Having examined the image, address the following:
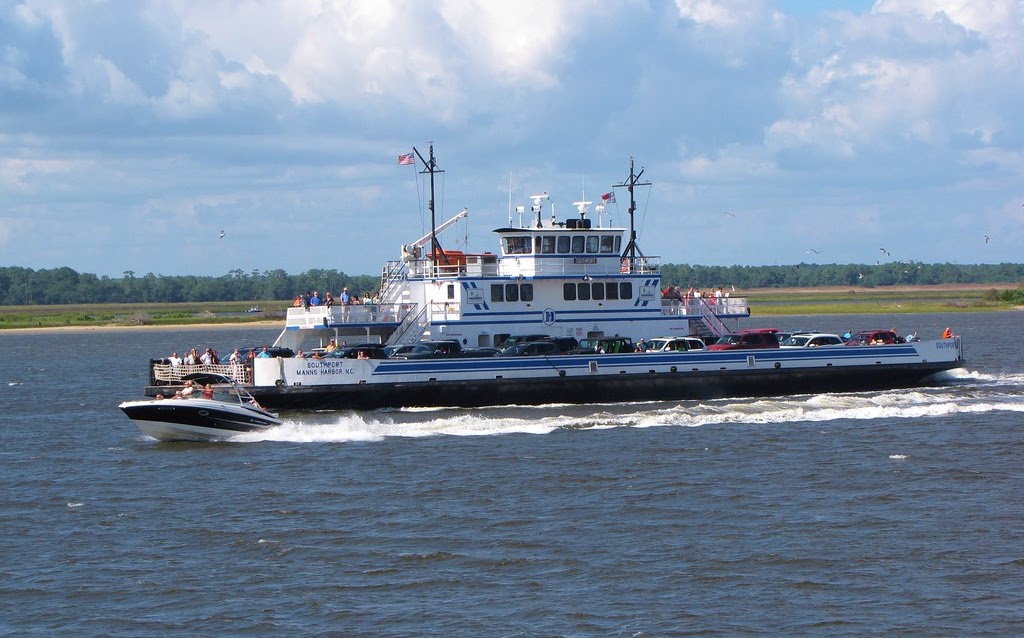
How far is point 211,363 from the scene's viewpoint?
3897 centimetres

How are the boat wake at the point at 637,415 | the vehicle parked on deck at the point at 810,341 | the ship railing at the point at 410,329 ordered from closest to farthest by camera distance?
1. the boat wake at the point at 637,415
2. the ship railing at the point at 410,329
3. the vehicle parked on deck at the point at 810,341

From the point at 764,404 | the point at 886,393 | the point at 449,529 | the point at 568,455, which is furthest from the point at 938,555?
the point at 886,393

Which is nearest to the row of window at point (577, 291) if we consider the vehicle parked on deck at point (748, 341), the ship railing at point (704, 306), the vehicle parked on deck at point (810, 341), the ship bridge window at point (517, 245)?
the ship bridge window at point (517, 245)

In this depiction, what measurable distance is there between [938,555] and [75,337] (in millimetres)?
112868

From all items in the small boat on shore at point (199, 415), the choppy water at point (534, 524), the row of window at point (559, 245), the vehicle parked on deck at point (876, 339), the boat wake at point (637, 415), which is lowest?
the choppy water at point (534, 524)

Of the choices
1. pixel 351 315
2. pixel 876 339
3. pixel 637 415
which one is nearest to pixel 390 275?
pixel 351 315

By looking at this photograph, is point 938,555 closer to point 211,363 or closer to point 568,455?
point 568,455

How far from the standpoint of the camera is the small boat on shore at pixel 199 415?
3409 cm

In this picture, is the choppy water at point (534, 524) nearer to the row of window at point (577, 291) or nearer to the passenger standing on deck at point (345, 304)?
the passenger standing on deck at point (345, 304)

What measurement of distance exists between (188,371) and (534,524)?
1760 centimetres

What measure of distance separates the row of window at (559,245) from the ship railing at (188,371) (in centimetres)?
969

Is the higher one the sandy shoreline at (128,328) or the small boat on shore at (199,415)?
the sandy shoreline at (128,328)

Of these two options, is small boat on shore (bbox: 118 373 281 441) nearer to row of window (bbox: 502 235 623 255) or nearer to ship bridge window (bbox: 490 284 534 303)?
ship bridge window (bbox: 490 284 534 303)

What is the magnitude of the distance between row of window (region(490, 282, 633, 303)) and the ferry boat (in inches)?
1.3
